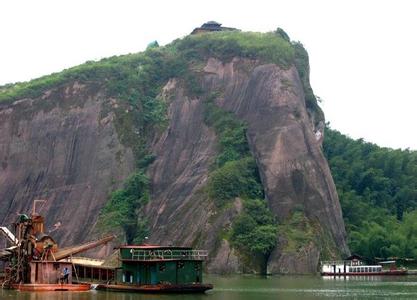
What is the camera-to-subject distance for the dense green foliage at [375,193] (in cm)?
11494

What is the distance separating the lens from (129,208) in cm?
12394

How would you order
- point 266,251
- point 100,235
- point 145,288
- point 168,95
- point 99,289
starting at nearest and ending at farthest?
point 145,288, point 99,289, point 266,251, point 100,235, point 168,95

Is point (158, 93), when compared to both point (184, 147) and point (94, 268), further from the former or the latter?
point (94, 268)

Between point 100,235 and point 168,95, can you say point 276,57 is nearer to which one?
point 168,95

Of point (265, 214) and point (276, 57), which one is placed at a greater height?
point (276, 57)

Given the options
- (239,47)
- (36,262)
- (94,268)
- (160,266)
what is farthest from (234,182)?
(160,266)

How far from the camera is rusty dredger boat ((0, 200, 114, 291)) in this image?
67750mm

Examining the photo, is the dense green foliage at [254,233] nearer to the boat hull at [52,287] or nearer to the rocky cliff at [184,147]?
the rocky cliff at [184,147]

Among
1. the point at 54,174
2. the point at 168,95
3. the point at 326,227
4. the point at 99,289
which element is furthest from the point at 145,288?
the point at 168,95

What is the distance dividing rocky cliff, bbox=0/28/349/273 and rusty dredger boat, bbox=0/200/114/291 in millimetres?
40814

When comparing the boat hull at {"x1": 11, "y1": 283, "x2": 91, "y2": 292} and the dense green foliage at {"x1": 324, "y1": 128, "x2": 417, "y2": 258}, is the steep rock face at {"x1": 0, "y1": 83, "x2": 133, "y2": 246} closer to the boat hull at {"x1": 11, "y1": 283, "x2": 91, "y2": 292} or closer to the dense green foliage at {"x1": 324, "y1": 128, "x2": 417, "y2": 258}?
the dense green foliage at {"x1": 324, "y1": 128, "x2": 417, "y2": 258}

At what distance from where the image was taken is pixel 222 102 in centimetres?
13488

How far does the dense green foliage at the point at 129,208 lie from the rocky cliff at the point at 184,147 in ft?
4.89

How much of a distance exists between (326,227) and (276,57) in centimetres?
3467
